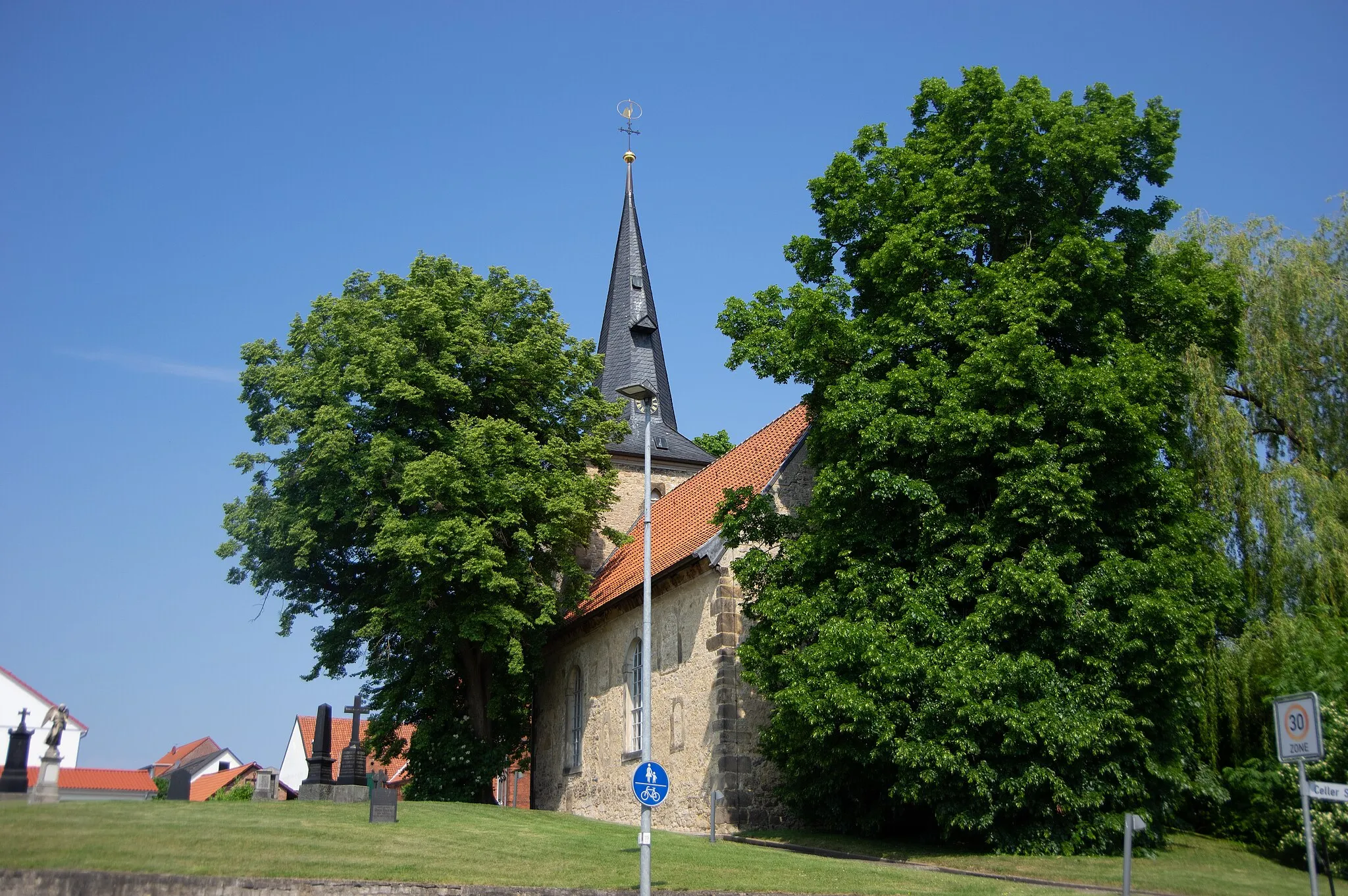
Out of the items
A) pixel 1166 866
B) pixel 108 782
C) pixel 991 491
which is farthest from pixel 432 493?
pixel 108 782

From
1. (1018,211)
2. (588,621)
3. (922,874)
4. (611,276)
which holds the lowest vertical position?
(922,874)

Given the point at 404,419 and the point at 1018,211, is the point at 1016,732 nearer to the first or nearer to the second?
the point at 1018,211

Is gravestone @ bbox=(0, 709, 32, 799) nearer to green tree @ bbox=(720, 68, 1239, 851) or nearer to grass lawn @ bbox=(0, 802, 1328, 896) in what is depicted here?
grass lawn @ bbox=(0, 802, 1328, 896)

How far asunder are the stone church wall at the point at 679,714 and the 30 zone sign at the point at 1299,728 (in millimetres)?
10487

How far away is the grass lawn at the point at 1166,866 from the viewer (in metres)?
13.6

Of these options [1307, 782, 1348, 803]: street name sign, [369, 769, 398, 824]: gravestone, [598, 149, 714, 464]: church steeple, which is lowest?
[369, 769, 398, 824]: gravestone

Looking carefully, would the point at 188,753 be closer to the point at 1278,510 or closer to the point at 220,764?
the point at 220,764

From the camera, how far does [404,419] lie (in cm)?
2539

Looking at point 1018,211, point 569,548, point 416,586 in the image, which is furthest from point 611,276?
point 1018,211

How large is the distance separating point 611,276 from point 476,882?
90.0 feet

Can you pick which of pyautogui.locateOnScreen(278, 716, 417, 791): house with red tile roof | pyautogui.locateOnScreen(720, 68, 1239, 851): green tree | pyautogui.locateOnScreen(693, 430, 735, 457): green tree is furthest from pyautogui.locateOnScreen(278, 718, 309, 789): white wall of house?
pyautogui.locateOnScreen(720, 68, 1239, 851): green tree

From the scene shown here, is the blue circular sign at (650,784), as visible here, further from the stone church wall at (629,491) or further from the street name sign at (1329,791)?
the stone church wall at (629,491)

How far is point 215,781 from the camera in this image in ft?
204

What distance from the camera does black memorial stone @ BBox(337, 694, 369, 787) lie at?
2233 centimetres
